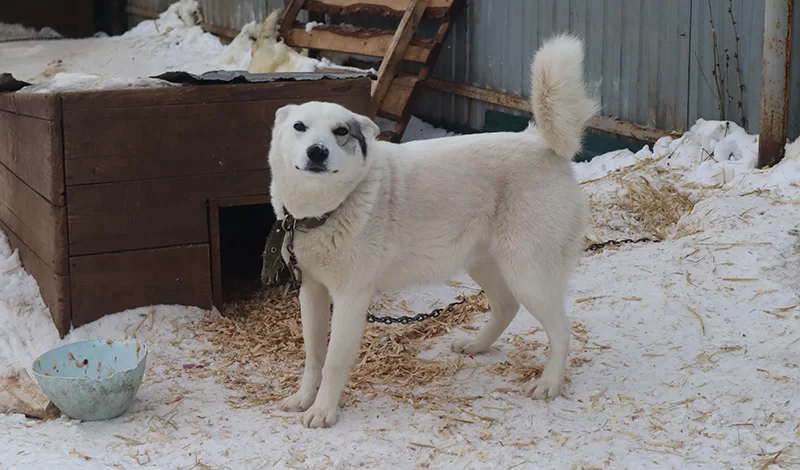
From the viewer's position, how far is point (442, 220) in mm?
3857

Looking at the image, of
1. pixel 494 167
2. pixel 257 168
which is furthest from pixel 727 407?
pixel 257 168

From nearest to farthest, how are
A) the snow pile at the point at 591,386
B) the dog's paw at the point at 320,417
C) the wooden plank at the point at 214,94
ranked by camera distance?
the snow pile at the point at 591,386
the dog's paw at the point at 320,417
the wooden plank at the point at 214,94

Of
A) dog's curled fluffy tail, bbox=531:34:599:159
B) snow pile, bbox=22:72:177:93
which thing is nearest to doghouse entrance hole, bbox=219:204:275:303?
snow pile, bbox=22:72:177:93

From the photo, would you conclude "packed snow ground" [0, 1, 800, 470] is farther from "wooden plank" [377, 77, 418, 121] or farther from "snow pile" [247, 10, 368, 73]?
"snow pile" [247, 10, 368, 73]

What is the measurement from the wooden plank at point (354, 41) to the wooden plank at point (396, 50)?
0.13 metres

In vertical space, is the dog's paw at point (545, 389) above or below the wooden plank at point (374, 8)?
below

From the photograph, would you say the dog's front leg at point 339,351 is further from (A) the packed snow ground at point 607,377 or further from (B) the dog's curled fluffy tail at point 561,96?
(B) the dog's curled fluffy tail at point 561,96

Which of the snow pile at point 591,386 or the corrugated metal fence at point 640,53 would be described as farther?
the corrugated metal fence at point 640,53

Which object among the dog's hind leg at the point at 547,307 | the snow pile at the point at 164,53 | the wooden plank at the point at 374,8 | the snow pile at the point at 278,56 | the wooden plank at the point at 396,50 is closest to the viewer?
the dog's hind leg at the point at 547,307

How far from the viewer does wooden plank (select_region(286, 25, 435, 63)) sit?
8.16 m

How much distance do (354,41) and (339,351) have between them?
5539mm

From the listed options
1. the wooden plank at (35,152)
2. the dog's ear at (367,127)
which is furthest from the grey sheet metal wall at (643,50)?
the wooden plank at (35,152)

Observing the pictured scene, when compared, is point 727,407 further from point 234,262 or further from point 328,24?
point 328,24

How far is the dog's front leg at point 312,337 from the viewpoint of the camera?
12.7 feet
